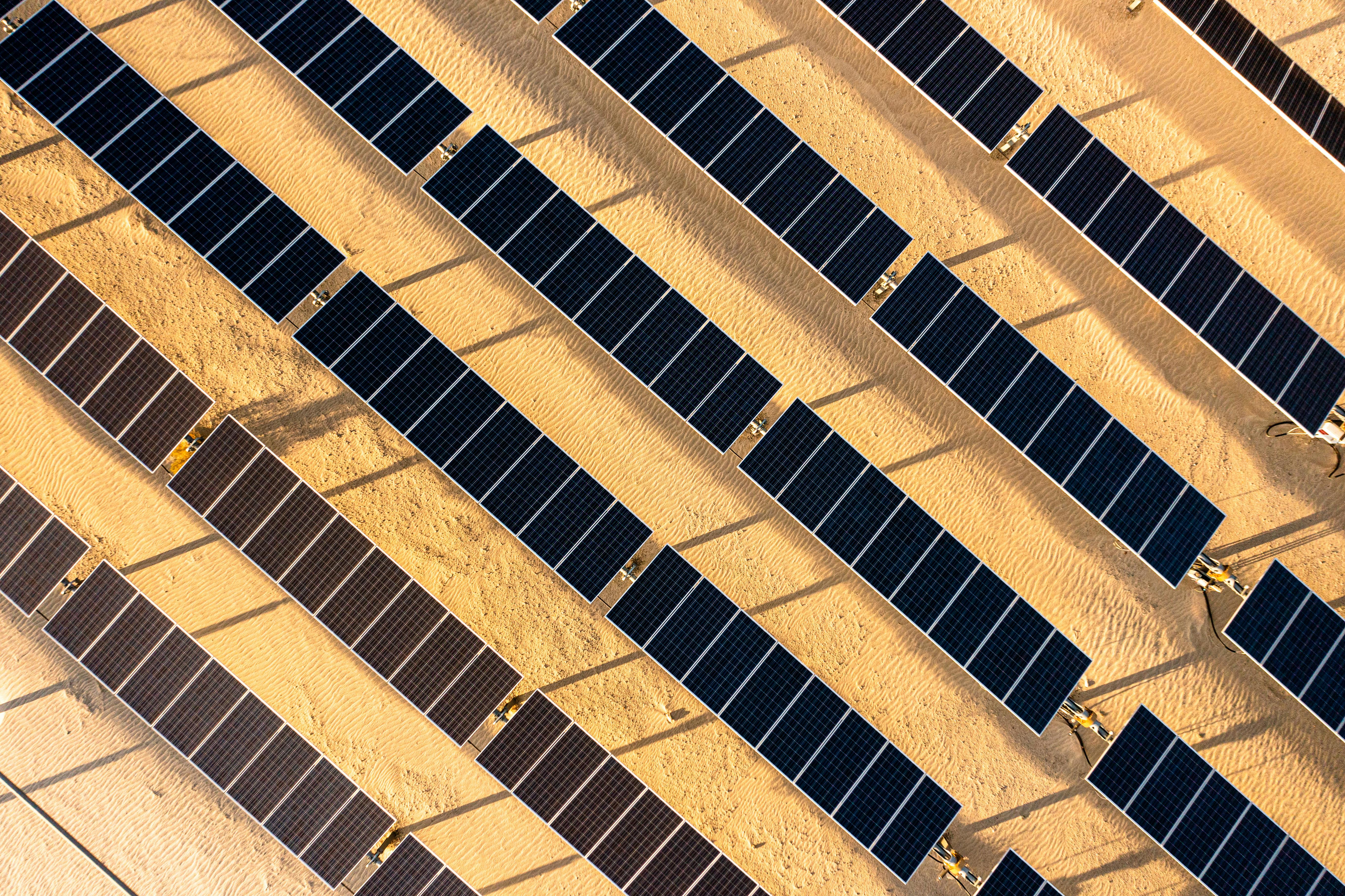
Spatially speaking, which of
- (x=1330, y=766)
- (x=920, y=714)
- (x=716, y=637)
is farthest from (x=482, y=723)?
(x=1330, y=766)

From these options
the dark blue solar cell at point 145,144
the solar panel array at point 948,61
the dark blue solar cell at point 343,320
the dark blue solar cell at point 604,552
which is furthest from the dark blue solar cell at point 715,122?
the dark blue solar cell at point 145,144

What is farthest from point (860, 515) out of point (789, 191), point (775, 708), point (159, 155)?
point (159, 155)

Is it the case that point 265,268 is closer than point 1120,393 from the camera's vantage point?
Yes

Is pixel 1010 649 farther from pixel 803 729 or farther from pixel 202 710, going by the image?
pixel 202 710

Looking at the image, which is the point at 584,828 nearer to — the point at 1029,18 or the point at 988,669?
the point at 988,669

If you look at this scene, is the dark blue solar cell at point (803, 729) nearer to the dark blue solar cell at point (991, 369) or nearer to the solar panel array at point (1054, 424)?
the solar panel array at point (1054, 424)

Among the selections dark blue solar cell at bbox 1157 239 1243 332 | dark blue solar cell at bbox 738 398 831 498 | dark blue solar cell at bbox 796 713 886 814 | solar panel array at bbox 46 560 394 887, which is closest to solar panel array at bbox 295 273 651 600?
dark blue solar cell at bbox 738 398 831 498
